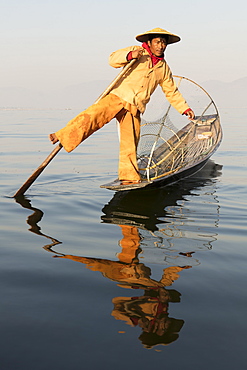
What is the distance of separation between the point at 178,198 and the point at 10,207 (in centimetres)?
226

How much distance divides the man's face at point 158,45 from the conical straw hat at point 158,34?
0.21 feet

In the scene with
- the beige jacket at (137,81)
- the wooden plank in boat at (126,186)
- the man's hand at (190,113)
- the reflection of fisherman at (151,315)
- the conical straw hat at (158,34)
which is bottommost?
the reflection of fisherman at (151,315)

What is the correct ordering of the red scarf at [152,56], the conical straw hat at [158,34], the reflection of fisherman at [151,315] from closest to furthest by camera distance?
the reflection of fisherman at [151,315], the conical straw hat at [158,34], the red scarf at [152,56]

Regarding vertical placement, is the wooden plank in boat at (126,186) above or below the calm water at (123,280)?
above

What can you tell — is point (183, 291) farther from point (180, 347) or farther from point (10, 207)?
point (10, 207)

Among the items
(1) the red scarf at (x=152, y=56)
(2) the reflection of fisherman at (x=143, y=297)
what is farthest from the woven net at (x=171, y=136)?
(2) the reflection of fisherman at (x=143, y=297)

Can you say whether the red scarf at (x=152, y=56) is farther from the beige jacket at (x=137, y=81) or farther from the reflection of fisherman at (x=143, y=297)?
the reflection of fisherman at (x=143, y=297)

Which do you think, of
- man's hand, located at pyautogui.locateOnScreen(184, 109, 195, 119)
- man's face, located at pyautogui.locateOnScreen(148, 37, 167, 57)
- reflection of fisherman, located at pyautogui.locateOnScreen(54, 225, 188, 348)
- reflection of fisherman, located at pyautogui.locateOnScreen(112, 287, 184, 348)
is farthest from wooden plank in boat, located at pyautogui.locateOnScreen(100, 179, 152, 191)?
reflection of fisherman, located at pyautogui.locateOnScreen(112, 287, 184, 348)

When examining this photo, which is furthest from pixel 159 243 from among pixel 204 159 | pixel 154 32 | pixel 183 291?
pixel 204 159

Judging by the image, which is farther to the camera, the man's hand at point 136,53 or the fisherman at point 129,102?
the fisherman at point 129,102

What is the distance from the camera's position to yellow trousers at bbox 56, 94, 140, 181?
5473mm

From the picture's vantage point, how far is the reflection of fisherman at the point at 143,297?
2391mm

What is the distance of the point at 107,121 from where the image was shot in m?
5.68

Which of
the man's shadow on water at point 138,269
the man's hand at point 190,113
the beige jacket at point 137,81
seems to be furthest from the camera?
the man's hand at point 190,113
